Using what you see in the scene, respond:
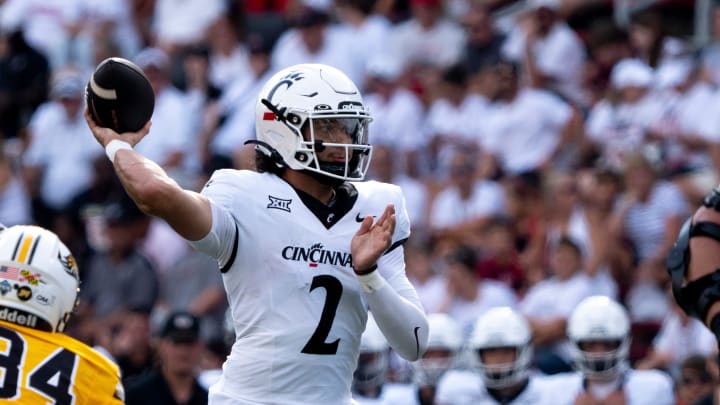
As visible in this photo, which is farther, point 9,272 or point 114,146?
point 9,272

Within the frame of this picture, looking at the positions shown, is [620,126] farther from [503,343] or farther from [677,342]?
[503,343]

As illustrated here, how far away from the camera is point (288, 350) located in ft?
15.9

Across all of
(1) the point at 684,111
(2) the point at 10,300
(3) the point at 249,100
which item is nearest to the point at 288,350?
(2) the point at 10,300

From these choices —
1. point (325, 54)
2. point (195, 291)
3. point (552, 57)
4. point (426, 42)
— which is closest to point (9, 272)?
point (195, 291)

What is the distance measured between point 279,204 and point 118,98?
25.5 inches

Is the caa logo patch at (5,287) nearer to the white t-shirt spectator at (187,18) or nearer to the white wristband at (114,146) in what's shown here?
the white wristband at (114,146)

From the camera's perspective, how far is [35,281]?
549cm

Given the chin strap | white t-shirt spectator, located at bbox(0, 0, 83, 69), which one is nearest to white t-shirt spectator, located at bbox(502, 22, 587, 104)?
white t-shirt spectator, located at bbox(0, 0, 83, 69)

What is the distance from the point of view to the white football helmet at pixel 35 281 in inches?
214

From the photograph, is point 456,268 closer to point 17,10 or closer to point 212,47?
point 212,47

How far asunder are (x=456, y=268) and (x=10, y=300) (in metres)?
5.19

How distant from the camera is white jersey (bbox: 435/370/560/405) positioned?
350 inches

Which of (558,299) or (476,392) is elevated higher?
(558,299)

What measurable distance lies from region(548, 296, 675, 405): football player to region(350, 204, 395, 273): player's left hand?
172 inches
